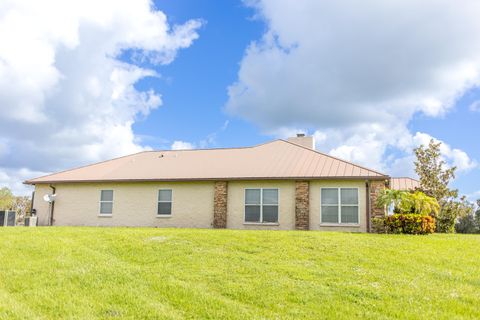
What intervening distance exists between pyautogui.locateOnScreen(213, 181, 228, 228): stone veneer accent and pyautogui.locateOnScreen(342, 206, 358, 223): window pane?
5512mm

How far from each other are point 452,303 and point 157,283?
5657 mm

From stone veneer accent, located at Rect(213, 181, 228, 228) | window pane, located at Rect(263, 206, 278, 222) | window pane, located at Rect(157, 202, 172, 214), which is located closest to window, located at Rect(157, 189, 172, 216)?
window pane, located at Rect(157, 202, 172, 214)

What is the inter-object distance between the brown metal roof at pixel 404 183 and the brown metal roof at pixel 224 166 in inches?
292

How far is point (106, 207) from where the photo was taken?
23828mm

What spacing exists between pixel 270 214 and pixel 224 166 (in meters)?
3.77

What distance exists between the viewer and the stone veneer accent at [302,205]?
795 inches

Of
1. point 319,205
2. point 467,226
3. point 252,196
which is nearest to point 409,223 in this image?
point 319,205

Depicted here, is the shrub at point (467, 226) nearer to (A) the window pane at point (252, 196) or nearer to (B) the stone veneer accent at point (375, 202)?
(B) the stone veneer accent at point (375, 202)

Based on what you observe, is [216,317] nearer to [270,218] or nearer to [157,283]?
[157,283]

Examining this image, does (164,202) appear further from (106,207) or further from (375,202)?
(375,202)

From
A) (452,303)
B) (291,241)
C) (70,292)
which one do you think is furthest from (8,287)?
(452,303)

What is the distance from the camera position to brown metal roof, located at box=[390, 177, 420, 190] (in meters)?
27.7

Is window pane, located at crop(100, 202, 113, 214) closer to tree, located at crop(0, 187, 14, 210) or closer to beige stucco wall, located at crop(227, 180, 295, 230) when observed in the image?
beige stucco wall, located at crop(227, 180, 295, 230)

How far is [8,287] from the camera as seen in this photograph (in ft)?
31.1
